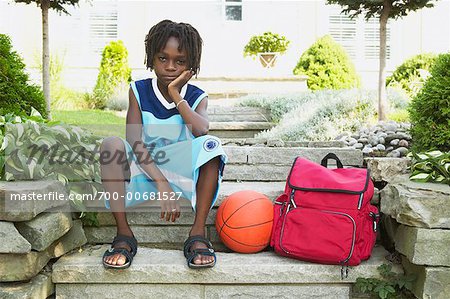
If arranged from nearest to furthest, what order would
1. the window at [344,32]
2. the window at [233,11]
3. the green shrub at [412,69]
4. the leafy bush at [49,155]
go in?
the leafy bush at [49,155] → the green shrub at [412,69] → the window at [233,11] → the window at [344,32]

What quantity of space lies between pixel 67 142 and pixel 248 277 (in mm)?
1192

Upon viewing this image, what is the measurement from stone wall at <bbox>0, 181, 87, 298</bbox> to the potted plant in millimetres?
8136

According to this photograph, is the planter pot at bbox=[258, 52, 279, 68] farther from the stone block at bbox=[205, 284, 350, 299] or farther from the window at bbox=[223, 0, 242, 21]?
the stone block at bbox=[205, 284, 350, 299]

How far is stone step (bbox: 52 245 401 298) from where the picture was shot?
8.71ft

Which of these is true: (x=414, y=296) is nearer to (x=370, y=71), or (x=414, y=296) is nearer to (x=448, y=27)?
(x=370, y=71)

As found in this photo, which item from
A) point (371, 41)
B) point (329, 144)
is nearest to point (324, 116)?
point (329, 144)

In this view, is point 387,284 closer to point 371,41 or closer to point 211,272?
point 211,272

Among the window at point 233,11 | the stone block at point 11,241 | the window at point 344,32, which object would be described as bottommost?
the stone block at point 11,241

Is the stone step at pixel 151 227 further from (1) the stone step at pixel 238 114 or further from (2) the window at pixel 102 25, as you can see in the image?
(2) the window at pixel 102 25

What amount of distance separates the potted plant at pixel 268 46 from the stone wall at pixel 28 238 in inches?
320

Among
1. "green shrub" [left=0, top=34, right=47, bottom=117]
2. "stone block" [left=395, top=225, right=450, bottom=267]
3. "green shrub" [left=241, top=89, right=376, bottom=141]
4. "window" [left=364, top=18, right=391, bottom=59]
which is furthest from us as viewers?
"window" [left=364, top=18, right=391, bottom=59]

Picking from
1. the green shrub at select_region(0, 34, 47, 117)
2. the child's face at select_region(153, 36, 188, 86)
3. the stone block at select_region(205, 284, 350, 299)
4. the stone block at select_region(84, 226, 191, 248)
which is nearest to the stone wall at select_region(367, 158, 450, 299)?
the stone block at select_region(205, 284, 350, 299)

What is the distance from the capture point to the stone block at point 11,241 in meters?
2.36

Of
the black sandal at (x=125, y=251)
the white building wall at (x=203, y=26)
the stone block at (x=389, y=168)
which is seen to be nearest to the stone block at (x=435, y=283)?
the stone block at (x=389, y=168)
